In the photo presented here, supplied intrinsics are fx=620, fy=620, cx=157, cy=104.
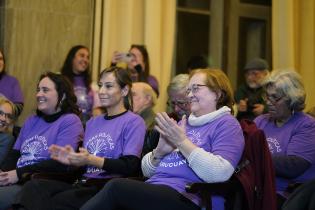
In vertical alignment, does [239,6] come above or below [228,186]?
above

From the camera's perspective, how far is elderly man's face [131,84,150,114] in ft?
13.2

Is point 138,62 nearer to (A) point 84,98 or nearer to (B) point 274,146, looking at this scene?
(A) point 84,98

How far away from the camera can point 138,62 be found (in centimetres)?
471

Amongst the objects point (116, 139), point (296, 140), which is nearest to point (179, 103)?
point (116, 139)

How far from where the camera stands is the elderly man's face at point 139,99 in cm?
403

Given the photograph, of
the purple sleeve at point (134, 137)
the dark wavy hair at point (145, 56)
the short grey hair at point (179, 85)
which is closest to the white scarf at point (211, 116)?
the purple sleeve at point (134, 137)

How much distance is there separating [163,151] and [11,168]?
1.22 m

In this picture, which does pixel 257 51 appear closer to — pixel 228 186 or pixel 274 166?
pixel 274 166

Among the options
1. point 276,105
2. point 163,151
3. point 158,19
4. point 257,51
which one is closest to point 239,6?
point 257,51

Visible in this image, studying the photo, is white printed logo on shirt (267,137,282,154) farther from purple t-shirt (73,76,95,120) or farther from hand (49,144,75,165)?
purple t-shirt (73,76,95,120)

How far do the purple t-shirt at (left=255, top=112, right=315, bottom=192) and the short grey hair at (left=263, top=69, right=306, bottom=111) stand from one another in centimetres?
6

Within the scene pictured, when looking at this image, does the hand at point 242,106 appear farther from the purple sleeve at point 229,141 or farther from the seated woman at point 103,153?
the purple sleeve at point 229,141

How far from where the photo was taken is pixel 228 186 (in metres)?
2.74

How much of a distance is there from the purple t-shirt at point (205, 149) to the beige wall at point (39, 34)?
7.06 feet
